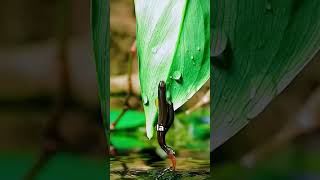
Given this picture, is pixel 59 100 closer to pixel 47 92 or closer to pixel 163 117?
pixel 47 92

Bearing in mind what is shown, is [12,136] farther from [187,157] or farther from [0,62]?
[187,157]

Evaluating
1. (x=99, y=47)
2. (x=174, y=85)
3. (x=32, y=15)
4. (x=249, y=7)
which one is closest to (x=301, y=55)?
(x=249, y=7)

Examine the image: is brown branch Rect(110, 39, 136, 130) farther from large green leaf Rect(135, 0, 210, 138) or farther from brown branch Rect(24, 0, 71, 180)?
brown branch Rect(24, 0, 71, 180)

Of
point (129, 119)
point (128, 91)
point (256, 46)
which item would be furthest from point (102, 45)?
point (256, 46)

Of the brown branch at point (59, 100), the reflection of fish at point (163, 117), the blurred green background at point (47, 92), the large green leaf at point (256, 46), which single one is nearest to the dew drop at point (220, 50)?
the large green leaf at point (256, 46)

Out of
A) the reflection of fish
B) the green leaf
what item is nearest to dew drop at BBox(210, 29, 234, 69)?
the reflection of fish

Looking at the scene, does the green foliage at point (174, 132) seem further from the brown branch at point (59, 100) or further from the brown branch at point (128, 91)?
the brown branch at point (59, 100)
